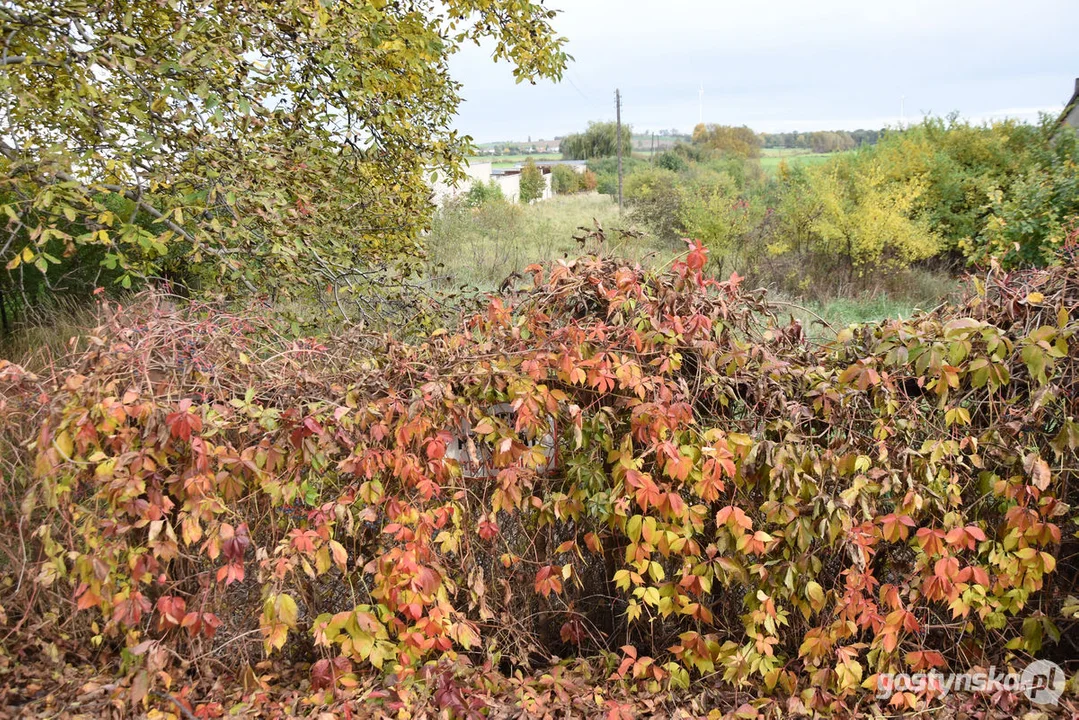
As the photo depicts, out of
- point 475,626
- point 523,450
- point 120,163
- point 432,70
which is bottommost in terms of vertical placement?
point 475,626

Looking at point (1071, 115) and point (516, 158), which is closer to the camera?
point (1071, 115)

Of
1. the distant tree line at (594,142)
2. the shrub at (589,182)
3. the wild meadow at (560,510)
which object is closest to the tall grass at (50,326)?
the wild meadow at (560,510)

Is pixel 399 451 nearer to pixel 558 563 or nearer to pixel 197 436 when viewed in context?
pixel 197 436

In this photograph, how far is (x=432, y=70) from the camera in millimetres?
6621

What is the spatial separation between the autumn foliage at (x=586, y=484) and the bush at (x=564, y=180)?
120ft

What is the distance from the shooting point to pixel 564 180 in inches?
1555

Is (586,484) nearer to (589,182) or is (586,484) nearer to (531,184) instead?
(531,184)

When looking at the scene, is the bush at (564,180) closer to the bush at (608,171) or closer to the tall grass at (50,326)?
the bush at (608,171)

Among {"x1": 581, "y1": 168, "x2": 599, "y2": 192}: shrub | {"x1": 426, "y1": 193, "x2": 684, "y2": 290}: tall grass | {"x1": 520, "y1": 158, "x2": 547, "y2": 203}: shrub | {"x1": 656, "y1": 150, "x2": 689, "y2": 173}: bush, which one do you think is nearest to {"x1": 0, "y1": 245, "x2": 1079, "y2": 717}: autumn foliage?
{"x1": 426, "y1": 193, "x2": 684, "y2": 290}: tall grass

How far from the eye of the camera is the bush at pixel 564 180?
38.8 metres

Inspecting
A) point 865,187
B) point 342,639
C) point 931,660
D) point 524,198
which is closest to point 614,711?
point 342,639

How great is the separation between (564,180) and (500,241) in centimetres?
2562

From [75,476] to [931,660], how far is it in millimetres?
2772

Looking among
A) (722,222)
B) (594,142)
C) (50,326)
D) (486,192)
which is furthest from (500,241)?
(594,142)
